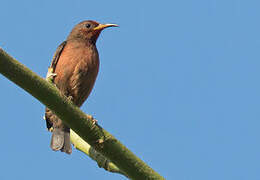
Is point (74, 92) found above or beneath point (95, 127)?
above

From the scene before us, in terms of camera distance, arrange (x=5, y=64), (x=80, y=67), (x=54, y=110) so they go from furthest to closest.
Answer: (x=80, y=67)
(x=54, y=110)
(x=5, y=64)

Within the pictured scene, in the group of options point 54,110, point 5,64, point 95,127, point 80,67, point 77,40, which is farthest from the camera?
point 77,40

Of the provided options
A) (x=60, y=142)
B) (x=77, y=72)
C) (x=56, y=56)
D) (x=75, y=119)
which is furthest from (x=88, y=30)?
(x=75, y=119)

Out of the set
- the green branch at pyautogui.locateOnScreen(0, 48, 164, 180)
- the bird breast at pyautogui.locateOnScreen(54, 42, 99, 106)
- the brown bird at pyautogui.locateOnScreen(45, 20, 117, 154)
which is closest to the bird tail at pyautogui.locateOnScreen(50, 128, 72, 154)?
the brown bird at pyautogui.locateOnScreen(45, 20, 117, 154)

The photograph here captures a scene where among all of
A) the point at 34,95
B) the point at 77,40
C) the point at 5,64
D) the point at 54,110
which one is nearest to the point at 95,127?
the point at 54,110

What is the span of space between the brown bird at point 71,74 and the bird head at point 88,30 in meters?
0.28

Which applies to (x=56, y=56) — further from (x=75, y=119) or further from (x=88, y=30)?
(x=75, y=119)

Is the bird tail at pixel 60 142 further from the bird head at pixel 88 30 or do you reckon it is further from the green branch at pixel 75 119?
the green branch at pixel 75 119

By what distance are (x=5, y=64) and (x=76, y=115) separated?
0.70 m

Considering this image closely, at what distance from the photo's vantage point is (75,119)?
3.14m

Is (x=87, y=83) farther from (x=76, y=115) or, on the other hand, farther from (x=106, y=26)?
(x=76, y=115)

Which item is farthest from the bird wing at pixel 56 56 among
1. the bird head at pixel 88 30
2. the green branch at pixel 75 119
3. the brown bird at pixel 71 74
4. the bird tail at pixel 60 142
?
the green branch at pixel 75 119

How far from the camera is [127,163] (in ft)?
10.2

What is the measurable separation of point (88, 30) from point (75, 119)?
4610mm
